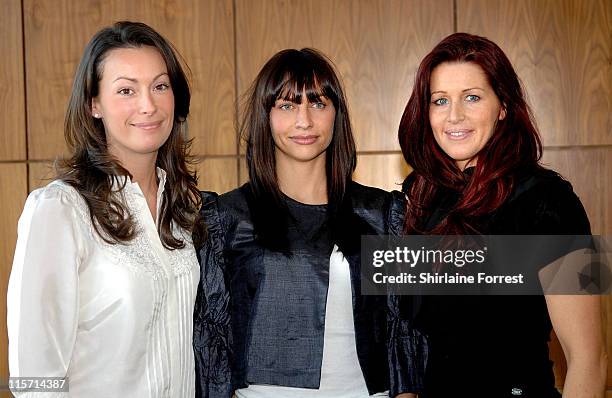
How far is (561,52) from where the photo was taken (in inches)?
142

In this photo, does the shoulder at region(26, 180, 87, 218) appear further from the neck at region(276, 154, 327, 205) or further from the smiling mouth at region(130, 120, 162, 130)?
the neck at region(276, 154, 327, 205)

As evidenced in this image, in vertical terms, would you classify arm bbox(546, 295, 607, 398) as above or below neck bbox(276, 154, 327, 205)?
below

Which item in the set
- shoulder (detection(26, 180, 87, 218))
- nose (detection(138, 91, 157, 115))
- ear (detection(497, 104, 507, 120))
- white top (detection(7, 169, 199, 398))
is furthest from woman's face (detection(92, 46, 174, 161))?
ear (detection(497, 104, 507, 120))

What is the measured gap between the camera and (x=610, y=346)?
3693 mm

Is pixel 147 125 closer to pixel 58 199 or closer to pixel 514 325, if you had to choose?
pixel 58 199

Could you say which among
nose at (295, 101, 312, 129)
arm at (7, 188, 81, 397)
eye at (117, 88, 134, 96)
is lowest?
arm at (7, 188, 81, 397)

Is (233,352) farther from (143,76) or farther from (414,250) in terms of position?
(143,76)

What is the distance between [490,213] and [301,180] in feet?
2.07

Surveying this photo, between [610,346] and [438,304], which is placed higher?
[438,304]

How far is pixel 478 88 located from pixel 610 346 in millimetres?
2458

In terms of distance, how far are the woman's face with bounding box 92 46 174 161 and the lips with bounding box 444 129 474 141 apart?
81 centimetres

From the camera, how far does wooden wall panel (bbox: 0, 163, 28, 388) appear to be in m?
3.92

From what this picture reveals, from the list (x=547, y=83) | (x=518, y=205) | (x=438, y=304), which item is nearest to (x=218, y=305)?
(x=438, y=304)

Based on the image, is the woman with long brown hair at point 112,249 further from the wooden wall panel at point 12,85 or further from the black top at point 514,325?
the wooden wall panel at point 12,85
